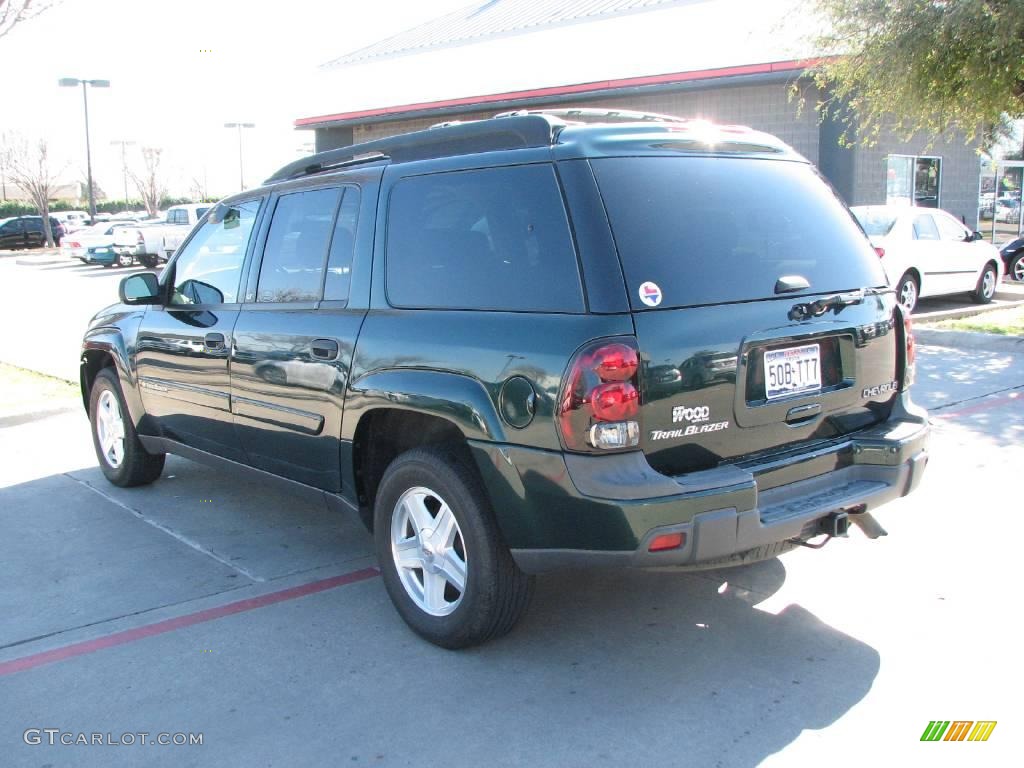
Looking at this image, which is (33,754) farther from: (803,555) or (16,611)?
(803,555)

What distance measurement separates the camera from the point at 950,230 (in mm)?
14414

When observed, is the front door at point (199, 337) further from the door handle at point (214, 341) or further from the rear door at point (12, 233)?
the rear door at point (12, 233)

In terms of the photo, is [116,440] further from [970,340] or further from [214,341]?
[970,340]

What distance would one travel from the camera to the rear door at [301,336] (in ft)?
14.5

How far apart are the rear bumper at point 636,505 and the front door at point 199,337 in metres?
2.06

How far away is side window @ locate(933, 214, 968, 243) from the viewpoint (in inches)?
561

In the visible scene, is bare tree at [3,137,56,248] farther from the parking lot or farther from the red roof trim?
the parking lot

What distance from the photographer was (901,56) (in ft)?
38.8

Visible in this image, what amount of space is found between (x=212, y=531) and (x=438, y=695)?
2384mm

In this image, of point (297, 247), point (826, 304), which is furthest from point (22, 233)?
point (826, 304)

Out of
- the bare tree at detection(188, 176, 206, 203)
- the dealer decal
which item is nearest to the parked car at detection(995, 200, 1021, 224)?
the dealer decal

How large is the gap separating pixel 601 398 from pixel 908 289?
458 inches

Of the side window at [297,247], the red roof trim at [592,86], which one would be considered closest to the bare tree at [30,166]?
the red roof trim at [592,86]

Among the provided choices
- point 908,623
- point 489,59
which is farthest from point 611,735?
point 489,59
